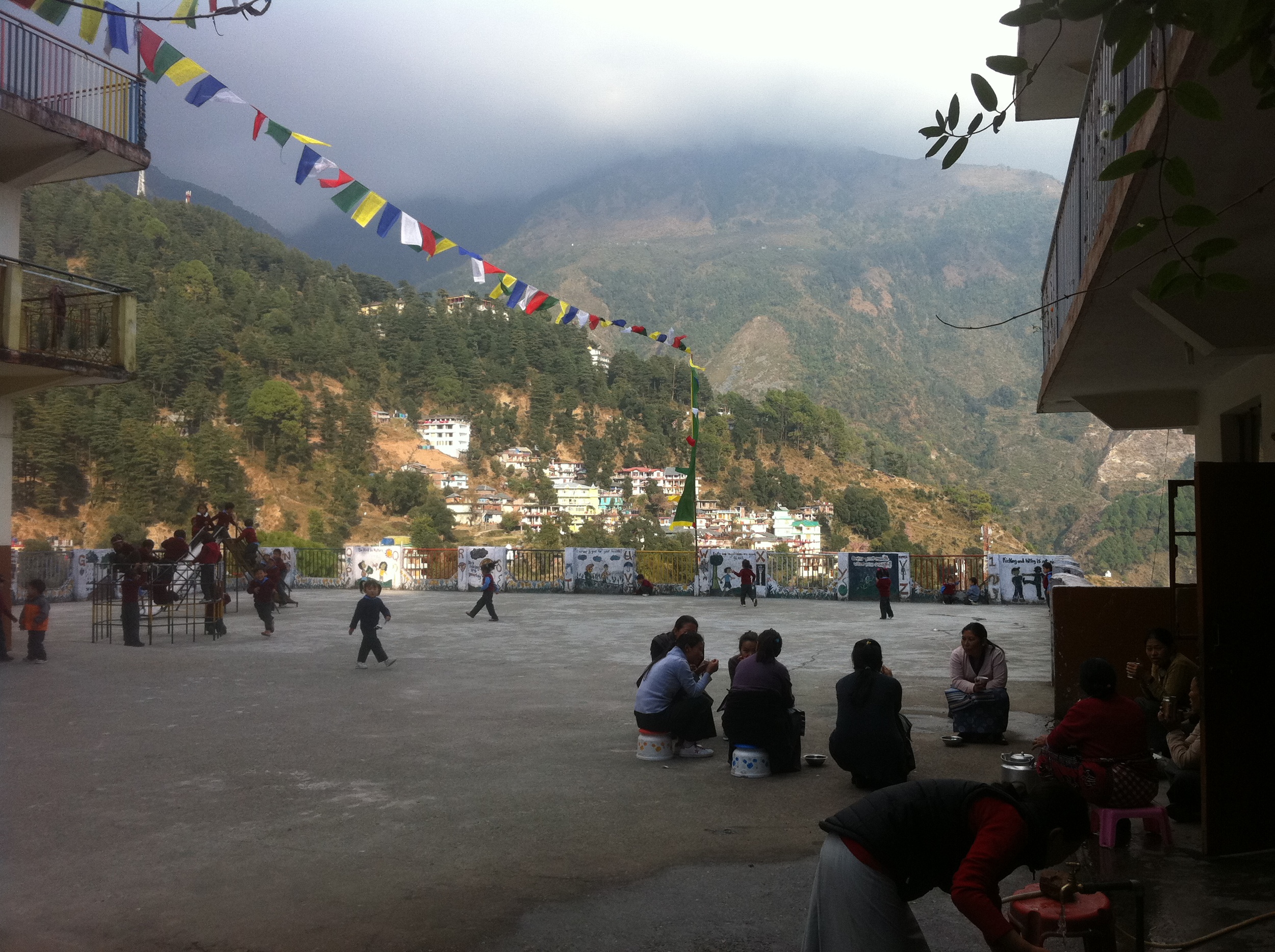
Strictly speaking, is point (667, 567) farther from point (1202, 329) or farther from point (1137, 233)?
point (1137, 233)

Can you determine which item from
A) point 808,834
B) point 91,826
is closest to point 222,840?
point 91,826

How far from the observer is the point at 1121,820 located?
5527 millimetres

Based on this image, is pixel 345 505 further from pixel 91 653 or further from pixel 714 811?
pixel 714 811

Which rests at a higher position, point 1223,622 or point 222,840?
point 1223,622

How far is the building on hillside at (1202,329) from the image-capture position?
3.80 meters

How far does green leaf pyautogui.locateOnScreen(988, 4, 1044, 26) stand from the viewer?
2.66 m

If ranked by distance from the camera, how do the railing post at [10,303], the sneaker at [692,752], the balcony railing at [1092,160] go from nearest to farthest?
the balcony railing at [1092,160] → the sneaker at [692,752] → the railing post at [10,303]

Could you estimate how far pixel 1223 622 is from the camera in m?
5.37

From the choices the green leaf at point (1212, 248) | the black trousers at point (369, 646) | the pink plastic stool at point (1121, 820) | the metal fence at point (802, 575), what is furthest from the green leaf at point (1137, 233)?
the metal fence at point (802, 575)

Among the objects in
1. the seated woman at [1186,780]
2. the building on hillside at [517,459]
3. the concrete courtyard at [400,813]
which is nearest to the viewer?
the concrete courtyard at [400,813]

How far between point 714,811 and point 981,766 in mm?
2374

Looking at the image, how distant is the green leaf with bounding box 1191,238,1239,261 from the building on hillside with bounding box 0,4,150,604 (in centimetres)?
1414

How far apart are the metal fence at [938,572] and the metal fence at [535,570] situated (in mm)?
10183

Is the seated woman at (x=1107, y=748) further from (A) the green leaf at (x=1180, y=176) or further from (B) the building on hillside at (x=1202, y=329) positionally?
(A) the green leaf at (x=1180, y=176)
